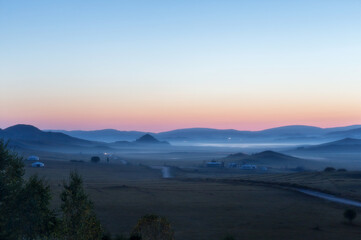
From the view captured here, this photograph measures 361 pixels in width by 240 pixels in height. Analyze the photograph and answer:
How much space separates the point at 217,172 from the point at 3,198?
67924 millimetres

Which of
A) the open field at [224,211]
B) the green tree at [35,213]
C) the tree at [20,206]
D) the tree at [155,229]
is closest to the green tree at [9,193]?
the tree at [20,206]

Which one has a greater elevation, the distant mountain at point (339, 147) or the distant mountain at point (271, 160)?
the distant mountain at point (339, 147)

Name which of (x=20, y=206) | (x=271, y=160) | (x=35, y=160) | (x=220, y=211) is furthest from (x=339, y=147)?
(x=20, y=206)

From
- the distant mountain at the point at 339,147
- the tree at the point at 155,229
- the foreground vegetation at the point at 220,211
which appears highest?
the distant mountain at the point at 339,147

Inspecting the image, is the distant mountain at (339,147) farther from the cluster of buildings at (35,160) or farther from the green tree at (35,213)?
the green tree at (35,213)

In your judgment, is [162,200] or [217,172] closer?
[162,200]

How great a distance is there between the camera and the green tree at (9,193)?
12406mm

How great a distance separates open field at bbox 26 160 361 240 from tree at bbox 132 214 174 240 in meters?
9.92

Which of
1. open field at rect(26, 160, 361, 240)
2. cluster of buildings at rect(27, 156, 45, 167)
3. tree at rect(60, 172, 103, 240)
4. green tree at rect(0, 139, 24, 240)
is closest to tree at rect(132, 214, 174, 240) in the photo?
tree at rect(60, 172, 103, 240)

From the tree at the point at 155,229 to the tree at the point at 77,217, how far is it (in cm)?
170

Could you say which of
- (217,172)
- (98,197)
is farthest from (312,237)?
(217,172)

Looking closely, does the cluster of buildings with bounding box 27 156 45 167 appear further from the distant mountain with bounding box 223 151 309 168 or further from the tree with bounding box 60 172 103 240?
the tree with bounding box 60 172 103 240

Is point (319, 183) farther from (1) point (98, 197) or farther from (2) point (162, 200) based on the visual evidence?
(1) point (98, 197)

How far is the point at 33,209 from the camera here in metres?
13.2
